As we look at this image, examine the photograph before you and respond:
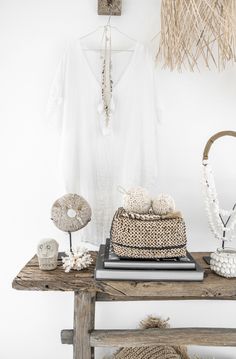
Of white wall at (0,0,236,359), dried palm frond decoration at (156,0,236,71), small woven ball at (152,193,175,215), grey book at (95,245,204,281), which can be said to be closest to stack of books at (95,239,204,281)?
grey book at (95,245,204,281)

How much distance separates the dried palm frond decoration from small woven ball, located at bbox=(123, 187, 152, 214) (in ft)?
1.60

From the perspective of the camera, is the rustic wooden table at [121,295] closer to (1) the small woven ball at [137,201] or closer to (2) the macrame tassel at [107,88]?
(1) the small woven ball at [137,201]

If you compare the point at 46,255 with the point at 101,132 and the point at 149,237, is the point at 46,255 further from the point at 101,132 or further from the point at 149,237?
the point at 101,132

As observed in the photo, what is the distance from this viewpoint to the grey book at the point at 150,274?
98cm

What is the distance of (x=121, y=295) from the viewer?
978 mm

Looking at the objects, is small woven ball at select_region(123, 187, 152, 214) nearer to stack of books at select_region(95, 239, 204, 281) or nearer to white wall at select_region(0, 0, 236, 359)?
stack of books at select_region(95, 239, 204, 281)

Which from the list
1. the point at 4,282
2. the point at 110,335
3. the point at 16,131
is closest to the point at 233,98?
the point at 16,131

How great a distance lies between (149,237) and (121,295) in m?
0.18

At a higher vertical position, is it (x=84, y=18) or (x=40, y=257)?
(x=84, y=18)

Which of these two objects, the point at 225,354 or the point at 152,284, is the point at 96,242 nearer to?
the point at 152,284

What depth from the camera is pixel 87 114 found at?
1265 mm

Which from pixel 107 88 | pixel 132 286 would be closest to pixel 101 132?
pixel 107 88

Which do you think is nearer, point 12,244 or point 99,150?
point 99,150

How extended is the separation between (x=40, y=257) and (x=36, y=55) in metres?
0.78
